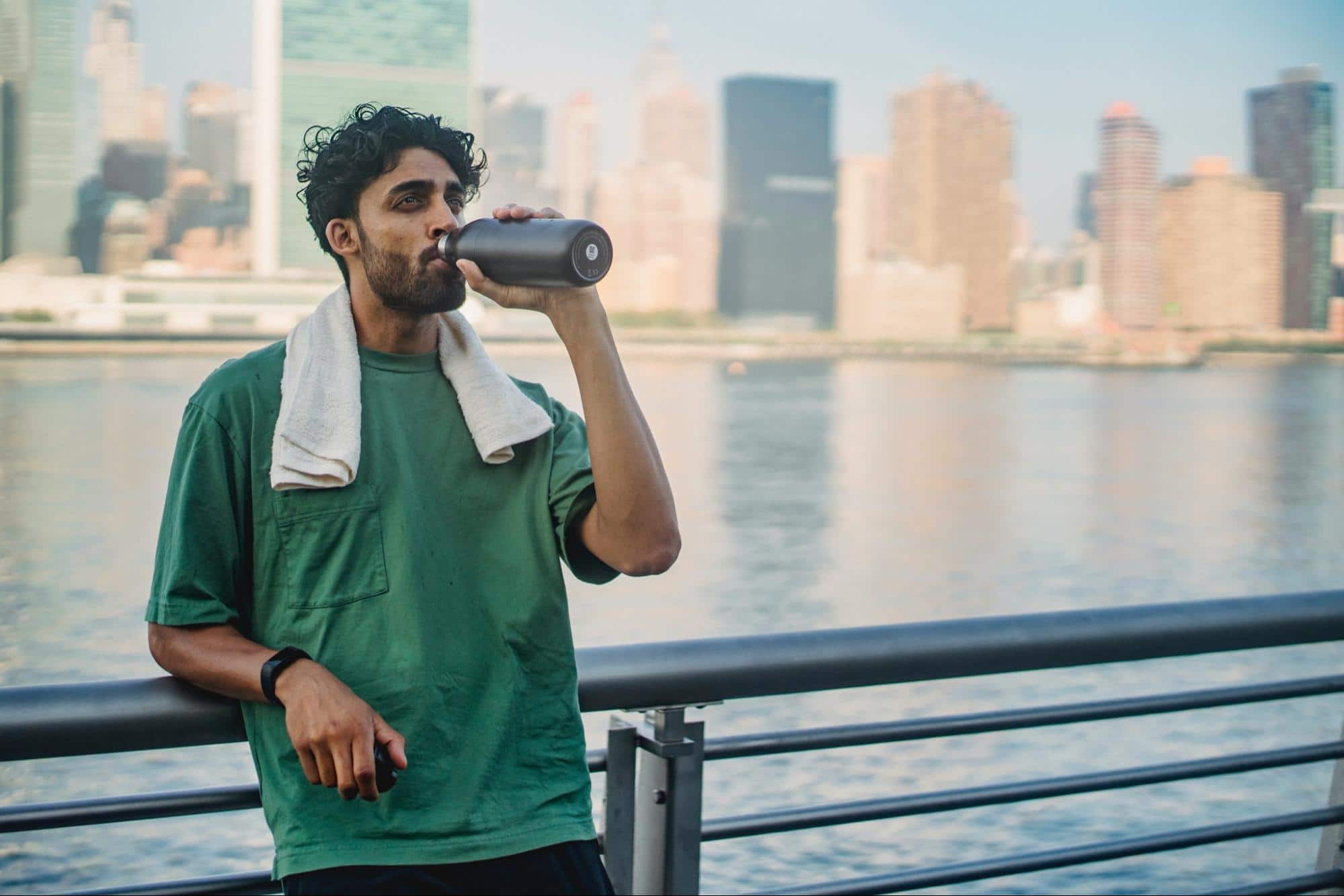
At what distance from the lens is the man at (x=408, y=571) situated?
114cm

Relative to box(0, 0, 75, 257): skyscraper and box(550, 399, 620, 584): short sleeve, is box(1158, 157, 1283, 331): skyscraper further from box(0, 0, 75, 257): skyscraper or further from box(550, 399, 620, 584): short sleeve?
box(550, 399, 620, 584): short sleeve

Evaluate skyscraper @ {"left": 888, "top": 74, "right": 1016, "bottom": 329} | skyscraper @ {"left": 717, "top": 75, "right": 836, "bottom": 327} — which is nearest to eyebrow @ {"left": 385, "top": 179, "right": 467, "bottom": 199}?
skyscraper @ {"left": 888, "top": 74, "right": 1016, "bottom": 329}

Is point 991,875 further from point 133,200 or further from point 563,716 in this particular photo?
point 133,200

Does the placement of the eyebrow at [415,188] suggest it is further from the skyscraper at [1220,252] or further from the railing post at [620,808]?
the skyscraper at [1220,252]

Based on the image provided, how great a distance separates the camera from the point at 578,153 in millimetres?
84062

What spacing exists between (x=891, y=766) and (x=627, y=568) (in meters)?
15.7

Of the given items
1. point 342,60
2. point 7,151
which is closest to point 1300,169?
point 342,60

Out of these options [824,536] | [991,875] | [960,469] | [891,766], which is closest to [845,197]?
[960,469]

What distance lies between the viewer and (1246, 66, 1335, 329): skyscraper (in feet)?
205

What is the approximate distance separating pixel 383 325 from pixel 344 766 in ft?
1.23

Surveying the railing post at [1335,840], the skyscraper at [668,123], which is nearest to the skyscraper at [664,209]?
the skyscraper at [668,123]

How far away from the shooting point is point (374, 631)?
117 cm

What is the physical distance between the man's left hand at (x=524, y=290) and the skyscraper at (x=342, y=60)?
220 ft

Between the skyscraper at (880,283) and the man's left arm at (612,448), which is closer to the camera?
the man's left arm at (612,448)
